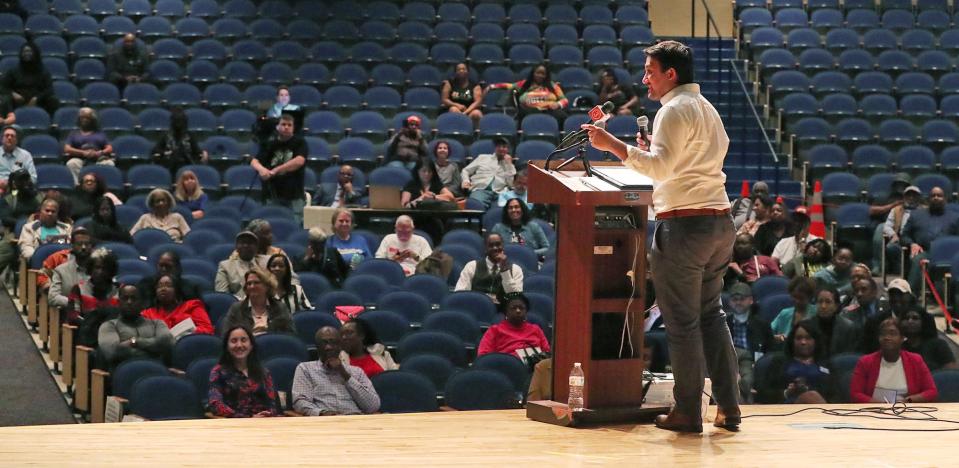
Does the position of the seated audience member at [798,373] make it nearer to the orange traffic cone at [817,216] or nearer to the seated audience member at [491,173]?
the orange traffic cone at [817,216]

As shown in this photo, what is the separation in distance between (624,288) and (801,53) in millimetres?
9388

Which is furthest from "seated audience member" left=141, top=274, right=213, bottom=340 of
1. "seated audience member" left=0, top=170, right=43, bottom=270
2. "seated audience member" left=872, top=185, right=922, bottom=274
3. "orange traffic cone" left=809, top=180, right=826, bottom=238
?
"seated audience member" left=872, top=185, right=922, bottom=274

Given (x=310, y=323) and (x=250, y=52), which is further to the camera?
(x=250, y=52)

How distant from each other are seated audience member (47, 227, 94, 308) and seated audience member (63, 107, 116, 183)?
2.41m

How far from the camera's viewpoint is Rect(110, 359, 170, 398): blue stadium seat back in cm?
632

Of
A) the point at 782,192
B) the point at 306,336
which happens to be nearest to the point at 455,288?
the point at 306,336

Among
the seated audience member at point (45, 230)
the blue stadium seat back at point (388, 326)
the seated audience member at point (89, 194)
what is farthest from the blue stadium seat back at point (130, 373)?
the seated audience member at point (89, 194)

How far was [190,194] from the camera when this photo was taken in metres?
9.98

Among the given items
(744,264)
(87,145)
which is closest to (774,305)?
(744,264)

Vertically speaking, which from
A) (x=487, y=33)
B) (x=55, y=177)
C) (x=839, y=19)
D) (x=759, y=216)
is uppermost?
(x=839, y=19)

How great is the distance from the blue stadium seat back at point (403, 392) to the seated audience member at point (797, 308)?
248 centimetres

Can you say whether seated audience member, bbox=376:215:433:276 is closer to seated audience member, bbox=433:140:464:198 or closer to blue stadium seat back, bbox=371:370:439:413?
seated audience member, bbox=433:140:464:198

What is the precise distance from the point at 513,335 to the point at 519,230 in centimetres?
242

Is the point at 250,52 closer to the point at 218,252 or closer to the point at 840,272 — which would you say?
the point at 218,252
